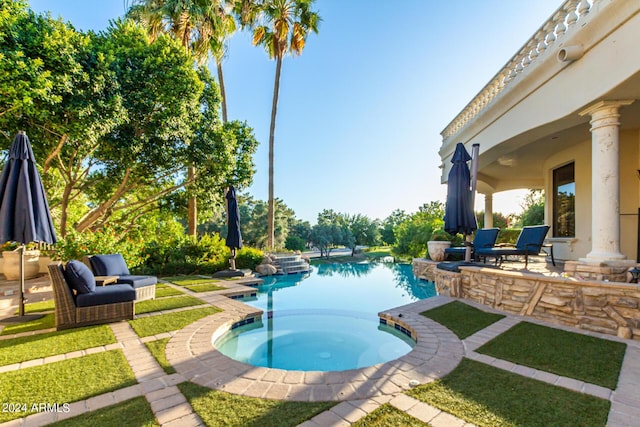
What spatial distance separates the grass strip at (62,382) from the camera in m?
2.62

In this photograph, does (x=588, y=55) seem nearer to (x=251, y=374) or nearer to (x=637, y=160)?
(x=637, y=160)

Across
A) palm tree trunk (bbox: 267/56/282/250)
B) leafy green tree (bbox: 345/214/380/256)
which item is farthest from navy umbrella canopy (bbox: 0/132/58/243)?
leafy green tree (bbox: 345/214/380/256)

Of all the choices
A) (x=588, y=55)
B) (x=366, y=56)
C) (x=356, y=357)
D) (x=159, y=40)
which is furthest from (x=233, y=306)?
(x=366, y=56)

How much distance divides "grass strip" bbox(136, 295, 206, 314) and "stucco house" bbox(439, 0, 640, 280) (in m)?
7.49

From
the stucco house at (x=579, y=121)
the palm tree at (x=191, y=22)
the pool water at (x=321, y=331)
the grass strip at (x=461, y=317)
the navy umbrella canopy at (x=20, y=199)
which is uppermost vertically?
the palm tree at (x=191, y=22)

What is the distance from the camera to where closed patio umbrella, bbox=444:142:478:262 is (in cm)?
698

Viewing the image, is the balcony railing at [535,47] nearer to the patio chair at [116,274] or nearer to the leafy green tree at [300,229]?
the patio chair at [116,274]

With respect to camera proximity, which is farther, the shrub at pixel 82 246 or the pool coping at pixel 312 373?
the shrub at pixel 82 246

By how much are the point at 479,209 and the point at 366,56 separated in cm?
1465

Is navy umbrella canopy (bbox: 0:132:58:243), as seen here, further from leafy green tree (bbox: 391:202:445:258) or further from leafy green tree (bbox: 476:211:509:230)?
leafy green tree (bbox: 476:211:509:230)

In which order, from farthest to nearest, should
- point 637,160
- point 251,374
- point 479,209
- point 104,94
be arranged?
1. point 479,209
2. point 104,94
3. point 637,160
4. point 251,374

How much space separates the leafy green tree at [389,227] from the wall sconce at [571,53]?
94.5 feet

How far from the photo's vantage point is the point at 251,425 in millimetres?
2295

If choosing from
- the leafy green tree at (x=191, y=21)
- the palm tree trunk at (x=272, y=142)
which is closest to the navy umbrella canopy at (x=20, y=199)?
the leafy green tree at (x=191, y=21)
